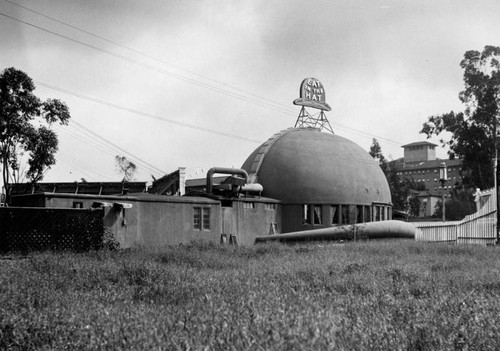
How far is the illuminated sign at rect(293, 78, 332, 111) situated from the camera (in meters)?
50.8

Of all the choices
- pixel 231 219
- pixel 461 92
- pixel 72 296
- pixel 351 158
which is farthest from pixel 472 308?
pixel 461 92

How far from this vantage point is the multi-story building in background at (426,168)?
131 meters

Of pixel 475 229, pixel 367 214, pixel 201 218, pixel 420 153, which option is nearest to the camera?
pixel 475 229

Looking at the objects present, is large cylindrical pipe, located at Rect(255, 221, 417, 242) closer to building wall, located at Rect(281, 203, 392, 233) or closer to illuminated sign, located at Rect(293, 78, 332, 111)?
building wall, located at Rect(281, 203, 392, 233)

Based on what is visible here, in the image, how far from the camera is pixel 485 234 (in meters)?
32.5

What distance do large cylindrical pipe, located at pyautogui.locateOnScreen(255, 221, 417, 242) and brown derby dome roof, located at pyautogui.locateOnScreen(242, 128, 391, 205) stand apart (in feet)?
22.5

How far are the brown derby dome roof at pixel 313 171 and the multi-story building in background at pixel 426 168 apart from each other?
266 feet

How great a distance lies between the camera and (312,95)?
170ft

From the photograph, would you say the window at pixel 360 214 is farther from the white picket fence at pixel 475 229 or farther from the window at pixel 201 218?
the window at pixel 201 218

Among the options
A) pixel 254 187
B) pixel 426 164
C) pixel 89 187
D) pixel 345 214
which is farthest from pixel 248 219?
pixel 426 164

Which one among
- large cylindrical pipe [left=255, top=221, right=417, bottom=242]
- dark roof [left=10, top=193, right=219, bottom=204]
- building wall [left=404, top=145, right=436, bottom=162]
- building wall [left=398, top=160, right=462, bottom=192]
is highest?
building wall [left=404, top=145, right=436, bottom=162]

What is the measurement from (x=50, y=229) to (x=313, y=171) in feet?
80.3

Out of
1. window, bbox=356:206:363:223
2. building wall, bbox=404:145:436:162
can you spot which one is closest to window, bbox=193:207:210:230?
window, bbox=356:206:363:223

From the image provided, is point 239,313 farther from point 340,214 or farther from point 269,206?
point 340,214
